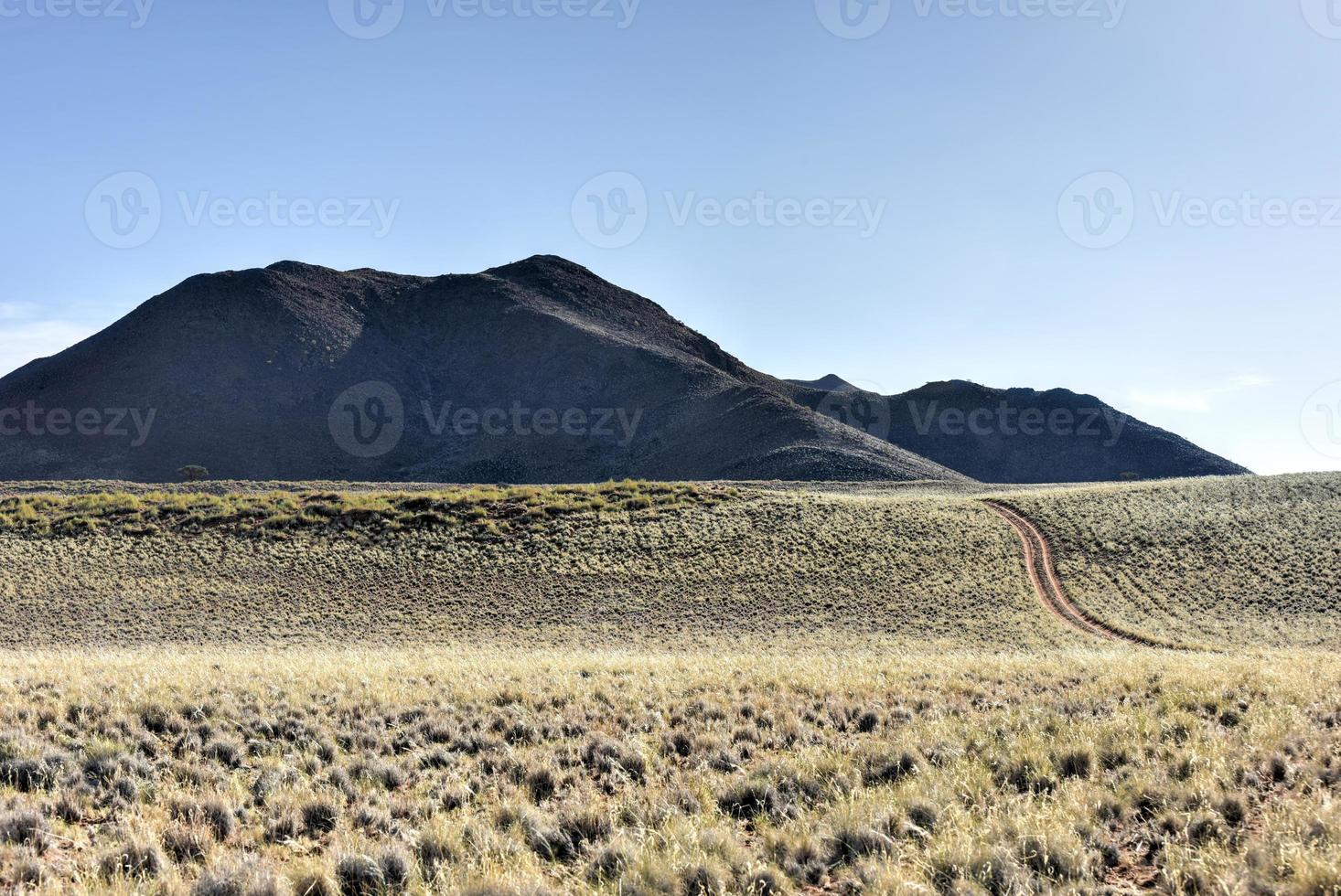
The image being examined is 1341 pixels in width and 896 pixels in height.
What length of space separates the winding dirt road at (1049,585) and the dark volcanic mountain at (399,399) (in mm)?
39171

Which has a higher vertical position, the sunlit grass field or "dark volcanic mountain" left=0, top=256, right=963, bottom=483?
"dark volcanic mountain" left=0, top=256, right=963, bottom=483

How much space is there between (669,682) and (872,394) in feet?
503

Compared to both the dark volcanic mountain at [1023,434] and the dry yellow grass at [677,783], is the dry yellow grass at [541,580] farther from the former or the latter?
the dark volcanic mountain at [1023,434]

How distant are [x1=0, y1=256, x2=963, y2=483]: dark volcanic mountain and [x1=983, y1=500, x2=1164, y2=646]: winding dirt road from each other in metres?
39.2

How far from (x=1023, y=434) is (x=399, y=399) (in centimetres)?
10628

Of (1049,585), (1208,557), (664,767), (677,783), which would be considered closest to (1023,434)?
(1208,557)

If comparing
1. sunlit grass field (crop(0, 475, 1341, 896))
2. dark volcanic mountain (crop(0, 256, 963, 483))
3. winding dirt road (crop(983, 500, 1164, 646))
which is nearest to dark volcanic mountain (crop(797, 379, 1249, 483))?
dark volcanic mountain (crop(0, 256, 963, 483))

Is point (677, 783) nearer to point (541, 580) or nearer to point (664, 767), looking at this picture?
point (664, 767)

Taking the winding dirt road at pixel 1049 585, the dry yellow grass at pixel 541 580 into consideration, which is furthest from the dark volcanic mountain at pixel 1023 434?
the dry yellow grass at pixel 541 580

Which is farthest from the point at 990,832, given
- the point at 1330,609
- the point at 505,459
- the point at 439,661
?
the point at 505,459

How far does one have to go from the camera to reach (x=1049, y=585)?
1266 inches

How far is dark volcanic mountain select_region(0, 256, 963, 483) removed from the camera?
316ft

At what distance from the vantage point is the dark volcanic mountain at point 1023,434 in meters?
129

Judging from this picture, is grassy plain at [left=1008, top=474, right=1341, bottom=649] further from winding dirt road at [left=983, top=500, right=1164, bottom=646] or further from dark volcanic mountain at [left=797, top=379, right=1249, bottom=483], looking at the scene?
dark volcanic mountain at [left=797, top=379, right=1249, bottom=483]
